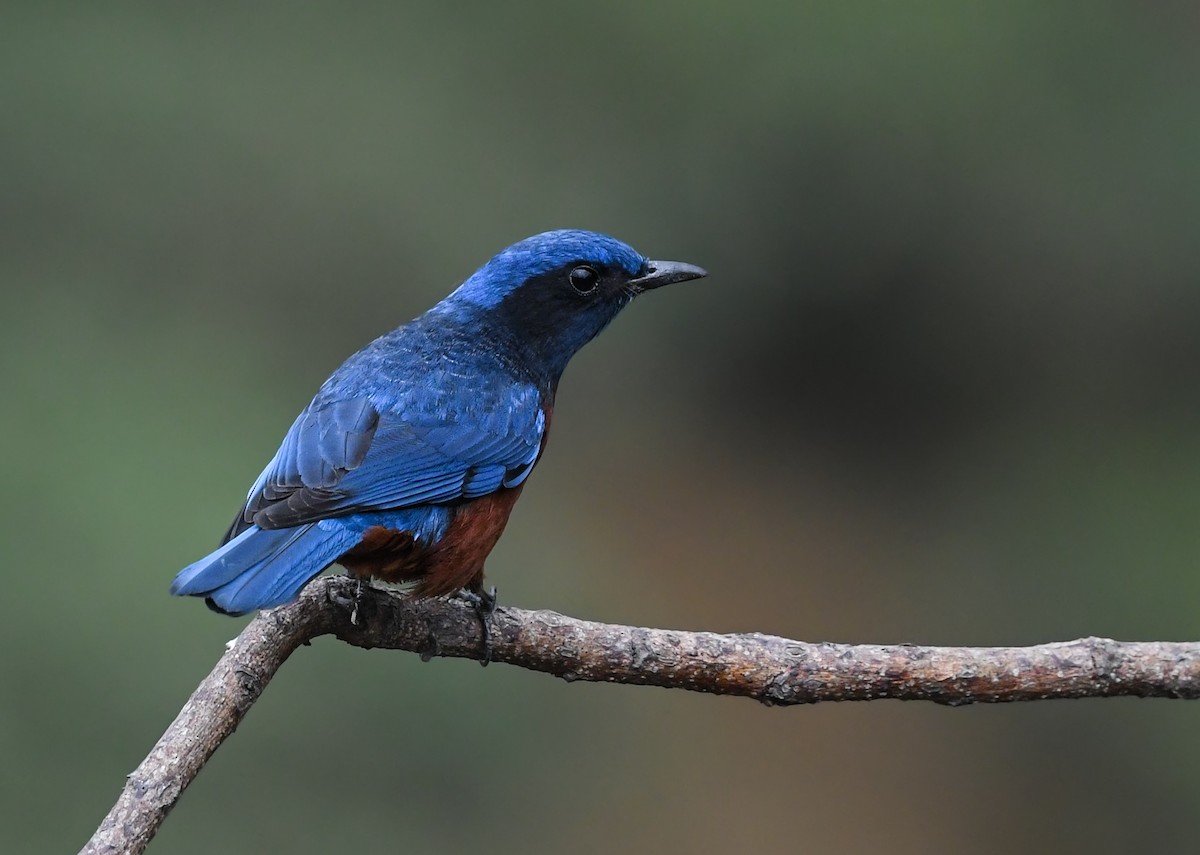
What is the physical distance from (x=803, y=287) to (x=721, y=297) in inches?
19.7

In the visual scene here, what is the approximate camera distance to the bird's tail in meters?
3.13

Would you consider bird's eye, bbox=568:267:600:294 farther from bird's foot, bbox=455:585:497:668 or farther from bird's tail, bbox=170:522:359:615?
bird's tail, bbox=170:522:359:615

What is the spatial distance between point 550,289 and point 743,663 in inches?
67.8

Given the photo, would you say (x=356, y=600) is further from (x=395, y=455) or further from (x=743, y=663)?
(x=743, y=663)

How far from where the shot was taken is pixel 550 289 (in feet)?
15.4

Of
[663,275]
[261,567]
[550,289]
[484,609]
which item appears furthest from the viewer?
[663,275]

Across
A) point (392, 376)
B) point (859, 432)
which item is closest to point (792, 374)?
point (859, 432)

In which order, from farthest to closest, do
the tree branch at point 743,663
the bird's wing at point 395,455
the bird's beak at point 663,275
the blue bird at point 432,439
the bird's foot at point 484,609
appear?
the bird's beak at point 663,275, the bird's foot at point 484,609, the bird's wing at point 395,455, the blue bird at point 432,439, the tree branch at point 743,663

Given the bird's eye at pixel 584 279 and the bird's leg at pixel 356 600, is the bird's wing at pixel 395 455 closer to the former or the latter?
the bird's leg at pixel 356 600

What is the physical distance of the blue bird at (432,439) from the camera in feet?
11.3

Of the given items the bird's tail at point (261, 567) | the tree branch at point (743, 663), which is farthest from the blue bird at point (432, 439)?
the tree branch at point (743, 663)

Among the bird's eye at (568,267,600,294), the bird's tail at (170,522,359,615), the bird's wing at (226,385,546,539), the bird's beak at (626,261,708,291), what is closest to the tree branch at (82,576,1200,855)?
the bird's tail at (170,522,359,615)

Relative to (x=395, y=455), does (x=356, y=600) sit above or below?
below

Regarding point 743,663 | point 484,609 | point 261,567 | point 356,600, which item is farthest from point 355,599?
point 743,663
